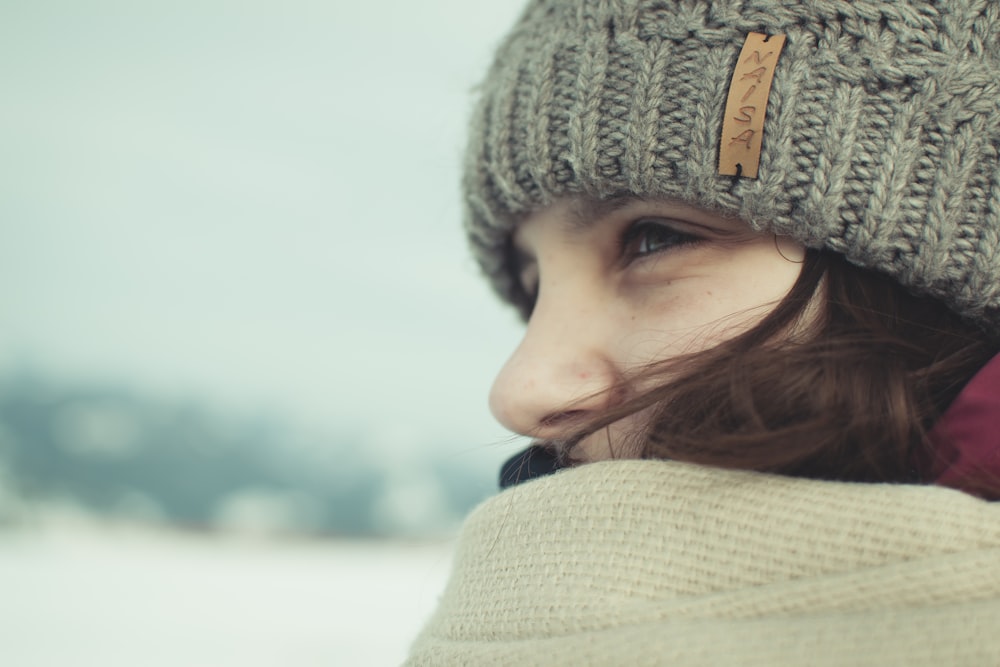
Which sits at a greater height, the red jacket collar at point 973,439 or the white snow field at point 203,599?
the red jacket collar at point 973,439

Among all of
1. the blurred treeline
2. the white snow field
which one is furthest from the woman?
the blurred treeline

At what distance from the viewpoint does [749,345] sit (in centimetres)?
61

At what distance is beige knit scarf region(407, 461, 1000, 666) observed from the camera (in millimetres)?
463

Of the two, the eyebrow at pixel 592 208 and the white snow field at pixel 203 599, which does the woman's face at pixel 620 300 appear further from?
the white snow field at pixel 203 599

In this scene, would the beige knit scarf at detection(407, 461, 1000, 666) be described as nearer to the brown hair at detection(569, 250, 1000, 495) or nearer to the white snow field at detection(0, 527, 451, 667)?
the brown hair at detection(569, 250, 1000, 495)

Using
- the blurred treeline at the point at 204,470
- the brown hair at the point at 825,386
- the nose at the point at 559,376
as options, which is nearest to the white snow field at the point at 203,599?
the blurred treeline at the point at 204,470

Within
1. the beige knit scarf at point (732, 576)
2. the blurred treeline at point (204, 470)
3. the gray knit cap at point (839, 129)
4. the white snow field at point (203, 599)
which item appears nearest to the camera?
the beige knit scarf at point (732, 576)

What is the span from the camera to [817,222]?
0.63 metres

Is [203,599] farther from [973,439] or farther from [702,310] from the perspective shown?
[973,439]

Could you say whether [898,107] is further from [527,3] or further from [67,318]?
[67,318]

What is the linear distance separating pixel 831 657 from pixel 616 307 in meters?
0.35

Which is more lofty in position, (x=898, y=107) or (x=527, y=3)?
(x=527, y=3)

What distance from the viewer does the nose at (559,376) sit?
694mm

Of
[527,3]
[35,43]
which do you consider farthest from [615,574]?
[35,43]
